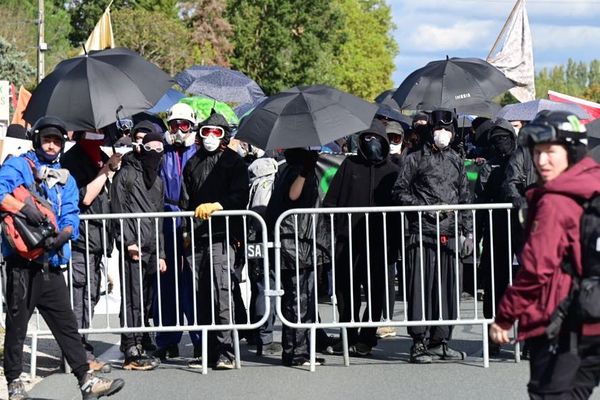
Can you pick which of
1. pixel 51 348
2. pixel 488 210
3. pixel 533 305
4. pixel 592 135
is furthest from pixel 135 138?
pixel 533 305

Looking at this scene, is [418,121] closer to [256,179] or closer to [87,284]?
[256,179]

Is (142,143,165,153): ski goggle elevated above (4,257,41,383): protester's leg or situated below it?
above

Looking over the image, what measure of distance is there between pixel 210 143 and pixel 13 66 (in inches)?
2067

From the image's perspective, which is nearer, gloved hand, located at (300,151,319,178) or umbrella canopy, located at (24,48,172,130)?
umbrella canopy, located at (24,48,172,130)

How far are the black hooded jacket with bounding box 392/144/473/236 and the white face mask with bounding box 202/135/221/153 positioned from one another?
1.50 metres

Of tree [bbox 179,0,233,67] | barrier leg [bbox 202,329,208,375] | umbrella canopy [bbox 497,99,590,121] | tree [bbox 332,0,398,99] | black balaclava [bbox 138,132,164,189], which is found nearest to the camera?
barrier leg [bbox 202,329,208,375]

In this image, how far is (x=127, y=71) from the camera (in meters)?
10.6

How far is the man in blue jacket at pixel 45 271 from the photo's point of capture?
8.80 metres

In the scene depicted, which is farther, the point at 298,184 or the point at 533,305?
the point at 298,184

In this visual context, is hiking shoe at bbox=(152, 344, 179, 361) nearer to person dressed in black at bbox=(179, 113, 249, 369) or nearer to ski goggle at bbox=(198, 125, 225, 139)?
person dressed in black at bbox=(179, 113, 249, 369)

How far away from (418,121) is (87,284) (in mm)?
4413

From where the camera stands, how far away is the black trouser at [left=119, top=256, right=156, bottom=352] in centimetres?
→ 1043

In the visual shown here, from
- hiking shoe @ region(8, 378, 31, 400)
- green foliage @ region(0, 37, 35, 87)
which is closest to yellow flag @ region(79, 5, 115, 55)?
hiking shoe @ region(8, 378, 31, 400)

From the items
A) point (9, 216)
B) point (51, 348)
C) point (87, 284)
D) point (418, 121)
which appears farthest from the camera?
point (418, 121)
